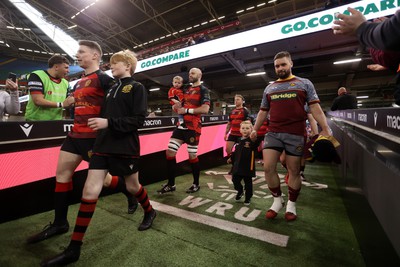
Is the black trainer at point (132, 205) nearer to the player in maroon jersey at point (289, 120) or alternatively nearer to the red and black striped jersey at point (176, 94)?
the player in maroon jersey at point (289, 120)

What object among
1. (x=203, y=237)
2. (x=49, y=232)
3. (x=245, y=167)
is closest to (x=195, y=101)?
(x=245, y=167)

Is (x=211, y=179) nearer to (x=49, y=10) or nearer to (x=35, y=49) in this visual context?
(x=49, y=10)

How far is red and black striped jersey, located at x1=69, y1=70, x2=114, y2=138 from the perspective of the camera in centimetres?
185

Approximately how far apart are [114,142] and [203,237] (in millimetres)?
1173

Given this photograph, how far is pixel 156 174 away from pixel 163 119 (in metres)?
1.06

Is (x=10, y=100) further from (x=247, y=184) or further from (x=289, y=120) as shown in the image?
(x=289, y=120)

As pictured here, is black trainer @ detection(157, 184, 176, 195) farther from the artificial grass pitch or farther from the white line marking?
the white line marking

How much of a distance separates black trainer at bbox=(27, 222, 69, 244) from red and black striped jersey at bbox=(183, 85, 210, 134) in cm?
199

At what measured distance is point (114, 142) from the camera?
1676 mm

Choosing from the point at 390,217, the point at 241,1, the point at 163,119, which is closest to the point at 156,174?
the point at 163,119

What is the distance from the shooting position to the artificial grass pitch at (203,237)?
1608mm

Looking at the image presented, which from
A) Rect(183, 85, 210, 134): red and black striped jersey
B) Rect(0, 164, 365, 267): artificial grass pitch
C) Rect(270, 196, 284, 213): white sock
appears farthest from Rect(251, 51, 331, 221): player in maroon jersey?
Rect(183, 85, 210, 134): red and black striped jersey

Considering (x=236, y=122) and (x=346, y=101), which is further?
(x=346, y=101)

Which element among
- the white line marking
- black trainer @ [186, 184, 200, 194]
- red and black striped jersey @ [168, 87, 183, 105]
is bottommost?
the white line marking
